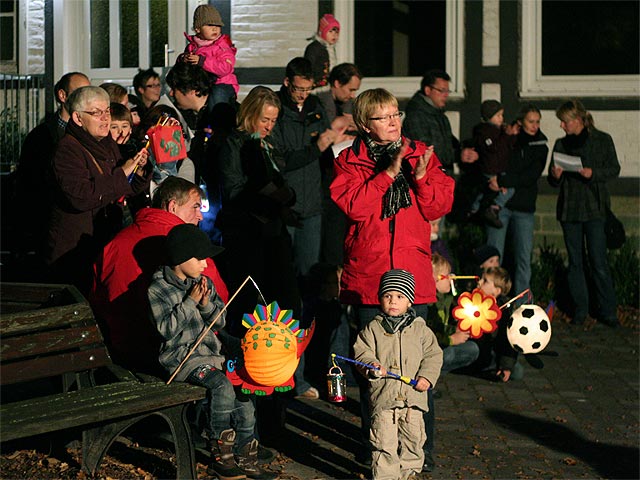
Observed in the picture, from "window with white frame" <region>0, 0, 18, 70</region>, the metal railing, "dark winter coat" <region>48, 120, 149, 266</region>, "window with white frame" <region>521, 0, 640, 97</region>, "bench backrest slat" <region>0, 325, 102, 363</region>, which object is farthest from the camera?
"window with white frame" <region>0, 0, 18, 70</region>

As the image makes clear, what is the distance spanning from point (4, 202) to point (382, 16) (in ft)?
17.1

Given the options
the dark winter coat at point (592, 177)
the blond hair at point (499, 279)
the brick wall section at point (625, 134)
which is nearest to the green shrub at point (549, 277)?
the dark winter coat at point (592, 177)

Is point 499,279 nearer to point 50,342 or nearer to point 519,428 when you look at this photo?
point 519,428

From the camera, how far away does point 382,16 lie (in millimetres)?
13938

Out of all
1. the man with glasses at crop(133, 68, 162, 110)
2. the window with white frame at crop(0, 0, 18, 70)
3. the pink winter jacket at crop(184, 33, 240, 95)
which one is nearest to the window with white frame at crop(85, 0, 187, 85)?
the window with white frame at crop(0, 0, 18, 70)

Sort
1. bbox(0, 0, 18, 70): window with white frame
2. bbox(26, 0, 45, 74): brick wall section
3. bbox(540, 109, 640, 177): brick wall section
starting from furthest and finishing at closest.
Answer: bbox(0, 0, 18, 70): window with white frame → bbox(26, 0, 45, 74): brick wall section → bbox(540, 109, 640, 177): brick wall section

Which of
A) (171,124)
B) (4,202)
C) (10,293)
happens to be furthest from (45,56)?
(10,293)

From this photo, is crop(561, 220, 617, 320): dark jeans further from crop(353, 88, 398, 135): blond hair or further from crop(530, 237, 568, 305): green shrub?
crop(353, 88, 398, 135): blond hair

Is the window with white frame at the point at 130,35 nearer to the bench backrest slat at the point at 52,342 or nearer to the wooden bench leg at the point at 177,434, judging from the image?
the bench backrest slat at the point at 52,342

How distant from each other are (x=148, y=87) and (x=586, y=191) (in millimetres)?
4234

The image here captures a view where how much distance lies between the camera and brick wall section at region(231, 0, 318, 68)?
13359mm

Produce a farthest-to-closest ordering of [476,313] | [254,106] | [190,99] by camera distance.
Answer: [190,99], [254,106], [476,313]

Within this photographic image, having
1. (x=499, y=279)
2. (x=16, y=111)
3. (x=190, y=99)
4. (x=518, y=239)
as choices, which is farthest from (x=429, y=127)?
(x=16, y=111)

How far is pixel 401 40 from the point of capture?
13750 mm
